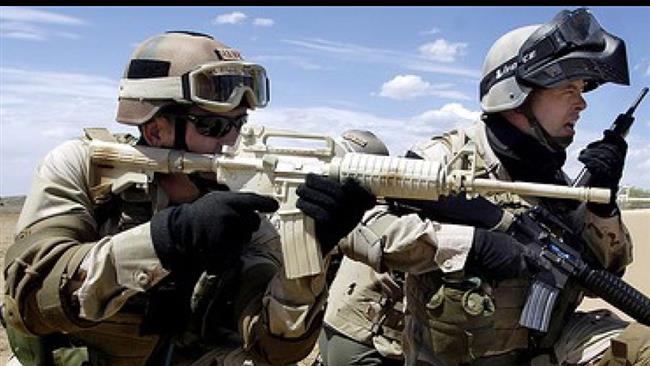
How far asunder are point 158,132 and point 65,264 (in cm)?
55

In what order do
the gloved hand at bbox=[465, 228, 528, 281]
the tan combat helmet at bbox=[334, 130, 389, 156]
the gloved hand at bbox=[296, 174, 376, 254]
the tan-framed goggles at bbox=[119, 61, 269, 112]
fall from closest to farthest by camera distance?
the gloved hand at bbox=[296, 174, 376, 254] < the tan-framed goggles at bbox=[119, 61, 269, 112] < the gloved hand at bbox=[465, 228, 528, 281] < the tan combat helmet at bbox=[334, 130, 389, 156]

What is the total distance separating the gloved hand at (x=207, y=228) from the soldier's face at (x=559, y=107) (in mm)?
1573

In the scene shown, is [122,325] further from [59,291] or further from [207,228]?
[207,228]

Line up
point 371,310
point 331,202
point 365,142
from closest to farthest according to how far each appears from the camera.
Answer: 1. point 331,202
2. point 371,310
3. point 365,142

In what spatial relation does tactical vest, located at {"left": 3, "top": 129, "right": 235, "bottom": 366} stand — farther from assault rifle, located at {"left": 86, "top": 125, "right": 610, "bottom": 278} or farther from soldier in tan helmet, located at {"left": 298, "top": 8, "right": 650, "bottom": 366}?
soldier in tan helmet, located at {"left": 298, "top": 8, "right": 650, "bottom": 366}

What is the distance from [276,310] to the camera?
2.62m

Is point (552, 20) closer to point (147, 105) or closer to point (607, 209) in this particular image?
point (607, 209)

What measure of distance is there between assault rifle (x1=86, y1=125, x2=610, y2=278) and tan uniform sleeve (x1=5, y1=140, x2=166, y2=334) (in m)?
0.15

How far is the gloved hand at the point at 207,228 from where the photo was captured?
2.38 meters

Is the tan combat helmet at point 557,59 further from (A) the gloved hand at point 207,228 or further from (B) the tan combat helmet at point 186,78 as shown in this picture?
(A) the gloved hand at point 207,228

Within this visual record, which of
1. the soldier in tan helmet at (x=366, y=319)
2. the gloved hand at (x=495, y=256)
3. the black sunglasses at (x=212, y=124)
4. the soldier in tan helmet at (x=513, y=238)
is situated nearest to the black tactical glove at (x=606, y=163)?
the soldier in tan helmet at (x=513, y=238)

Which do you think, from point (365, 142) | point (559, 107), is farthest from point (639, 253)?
point (559, 107)

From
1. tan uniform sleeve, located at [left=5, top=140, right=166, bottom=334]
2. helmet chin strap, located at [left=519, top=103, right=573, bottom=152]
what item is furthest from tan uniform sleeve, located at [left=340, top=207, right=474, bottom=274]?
tan uniform sleeve, located at [left=5, top=140, right=166, bottom=334]

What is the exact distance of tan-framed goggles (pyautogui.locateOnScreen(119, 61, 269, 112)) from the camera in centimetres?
275
